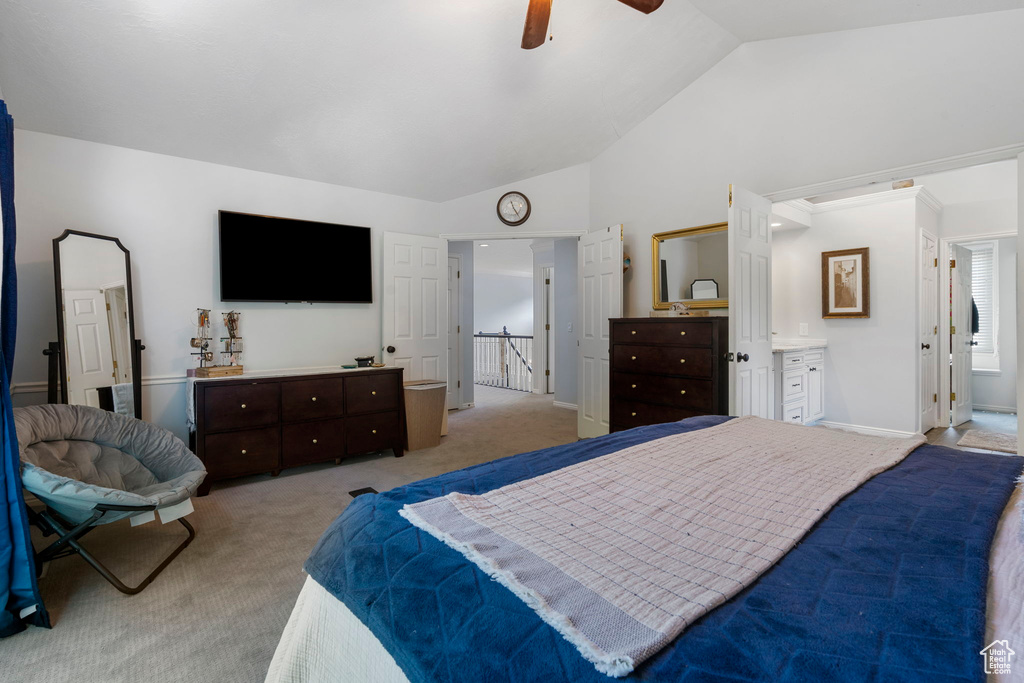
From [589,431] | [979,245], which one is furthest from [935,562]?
[979,245]

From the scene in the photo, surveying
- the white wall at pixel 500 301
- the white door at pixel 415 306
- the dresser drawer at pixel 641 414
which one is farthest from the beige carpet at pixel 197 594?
the white wall at pixel 500 301

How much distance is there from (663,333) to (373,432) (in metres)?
2.50

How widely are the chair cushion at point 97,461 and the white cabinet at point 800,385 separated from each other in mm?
4279

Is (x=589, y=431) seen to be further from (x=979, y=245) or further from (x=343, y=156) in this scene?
(x=979, y=245)

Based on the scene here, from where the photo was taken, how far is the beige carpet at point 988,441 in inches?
155

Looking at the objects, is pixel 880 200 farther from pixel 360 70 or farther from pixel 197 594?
pixel 197 594

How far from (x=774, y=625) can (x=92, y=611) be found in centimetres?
253

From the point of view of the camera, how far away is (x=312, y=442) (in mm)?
3717

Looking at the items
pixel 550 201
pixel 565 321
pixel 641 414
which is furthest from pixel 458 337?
pixel 641 414

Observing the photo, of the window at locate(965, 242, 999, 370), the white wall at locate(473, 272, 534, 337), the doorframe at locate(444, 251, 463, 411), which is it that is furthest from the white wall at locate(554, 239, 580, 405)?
the white wall at locate(473, 272, 534, 337)

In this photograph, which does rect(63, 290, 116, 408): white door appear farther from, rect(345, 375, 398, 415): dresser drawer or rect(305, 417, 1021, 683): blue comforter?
rect(305, 417, 1021, 683): blue comforter

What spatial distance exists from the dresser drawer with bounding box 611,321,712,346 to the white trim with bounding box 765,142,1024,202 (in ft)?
3.82

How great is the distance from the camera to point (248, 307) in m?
3.94

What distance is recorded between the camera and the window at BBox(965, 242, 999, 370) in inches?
221
